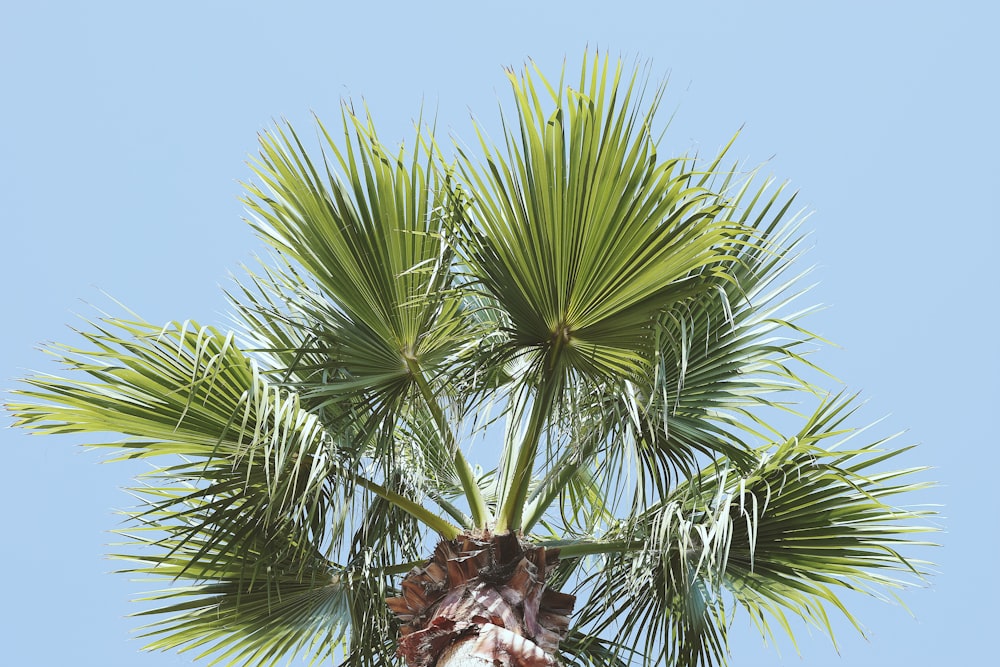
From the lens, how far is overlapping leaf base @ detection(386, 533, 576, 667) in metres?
4.06

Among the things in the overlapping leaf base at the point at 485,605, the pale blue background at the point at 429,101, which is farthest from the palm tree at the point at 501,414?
the pale blue background at the point at 429,101

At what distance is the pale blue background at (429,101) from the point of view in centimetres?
1831

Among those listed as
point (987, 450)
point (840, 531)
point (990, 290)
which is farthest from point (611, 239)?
point (990, 290)

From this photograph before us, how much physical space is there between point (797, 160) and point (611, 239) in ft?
58.9

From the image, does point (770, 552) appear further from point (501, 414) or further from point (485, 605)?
point (485, 605)

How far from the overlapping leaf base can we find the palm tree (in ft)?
0.03

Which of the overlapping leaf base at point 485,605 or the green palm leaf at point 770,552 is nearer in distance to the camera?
the overlapping leaf base at point 485,605


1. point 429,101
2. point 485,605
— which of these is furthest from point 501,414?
point 429,101

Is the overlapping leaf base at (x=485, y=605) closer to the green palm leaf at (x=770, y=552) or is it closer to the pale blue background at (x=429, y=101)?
the green palm leaf at (x=770, y=552)

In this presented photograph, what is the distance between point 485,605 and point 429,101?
14.5 meters

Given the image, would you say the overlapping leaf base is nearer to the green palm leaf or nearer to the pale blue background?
the green palm leaf

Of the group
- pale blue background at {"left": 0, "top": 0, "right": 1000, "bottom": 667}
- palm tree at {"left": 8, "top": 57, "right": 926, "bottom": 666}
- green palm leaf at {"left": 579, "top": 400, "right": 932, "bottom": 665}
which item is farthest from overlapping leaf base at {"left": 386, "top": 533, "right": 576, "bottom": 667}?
pale blue background at {"left": 0, "top": 0, "right": 1000, "bottom": 667}

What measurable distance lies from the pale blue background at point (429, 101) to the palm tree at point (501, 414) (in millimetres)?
13492

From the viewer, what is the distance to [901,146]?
2048 cm
